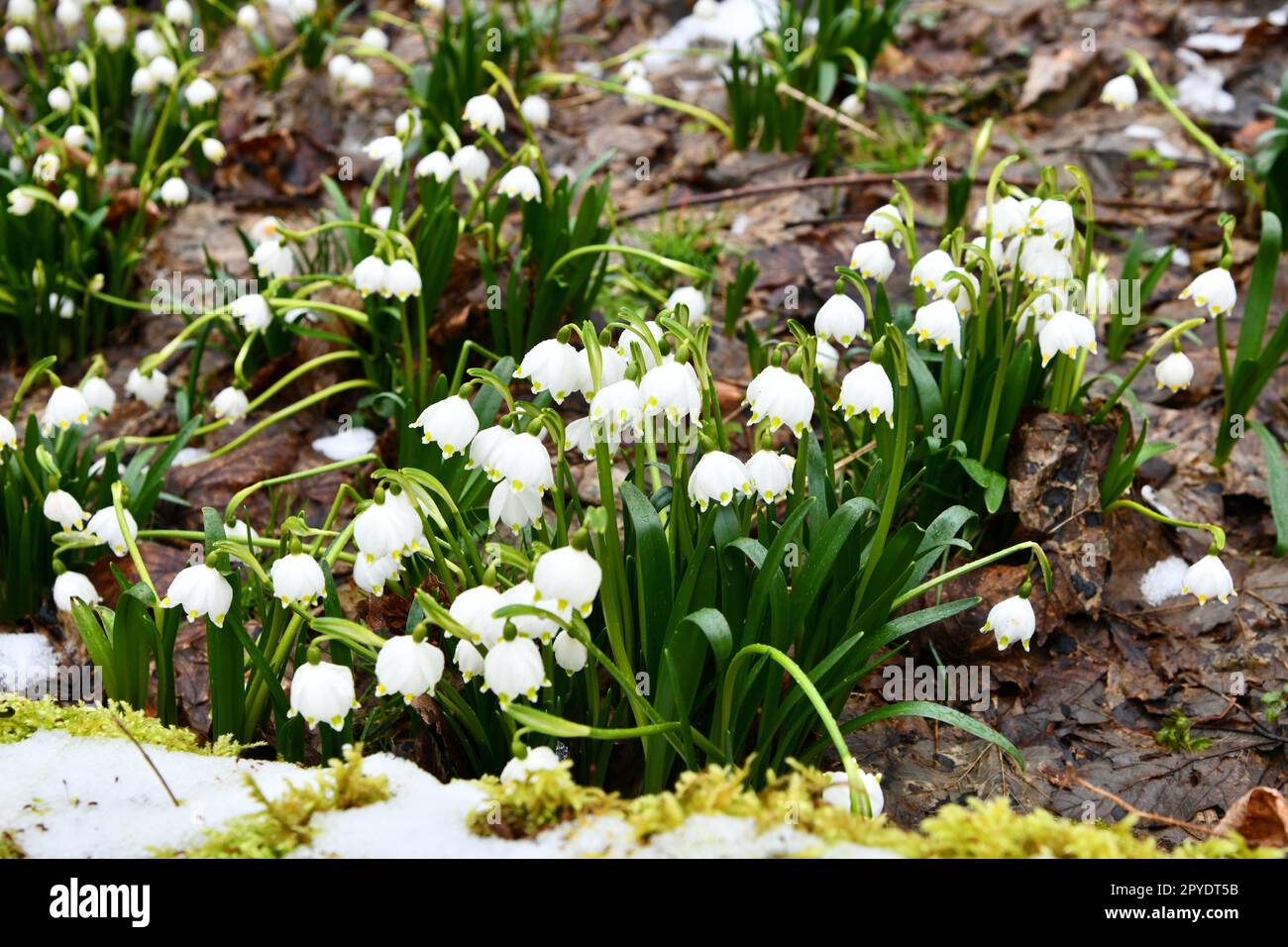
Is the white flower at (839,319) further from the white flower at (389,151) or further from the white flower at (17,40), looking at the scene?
the white flower at (17,40)

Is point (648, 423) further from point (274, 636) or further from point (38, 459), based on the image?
point (38, 459)

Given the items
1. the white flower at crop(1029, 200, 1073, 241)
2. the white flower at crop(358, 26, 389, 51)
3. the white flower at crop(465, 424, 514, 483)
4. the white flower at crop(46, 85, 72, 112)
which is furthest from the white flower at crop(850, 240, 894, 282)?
the white flower at crop(46, 85, 72, 112)

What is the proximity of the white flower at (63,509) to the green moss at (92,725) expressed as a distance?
0.57 m

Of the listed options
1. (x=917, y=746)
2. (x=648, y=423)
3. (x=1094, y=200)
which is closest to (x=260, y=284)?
(x=648, y=423)

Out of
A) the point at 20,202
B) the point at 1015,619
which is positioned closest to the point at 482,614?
the point at 1015,619

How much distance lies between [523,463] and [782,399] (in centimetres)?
42

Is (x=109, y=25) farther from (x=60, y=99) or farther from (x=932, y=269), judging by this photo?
(x=932, y=269)

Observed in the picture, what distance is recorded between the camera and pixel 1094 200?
4.10 m

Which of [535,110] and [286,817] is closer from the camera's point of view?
[286,817]

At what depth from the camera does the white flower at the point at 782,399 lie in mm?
1922

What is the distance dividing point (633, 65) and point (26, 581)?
3052 mm

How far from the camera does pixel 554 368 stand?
1989 mm

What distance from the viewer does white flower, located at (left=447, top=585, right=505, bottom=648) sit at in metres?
1.76

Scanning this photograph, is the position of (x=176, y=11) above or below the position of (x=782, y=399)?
above
